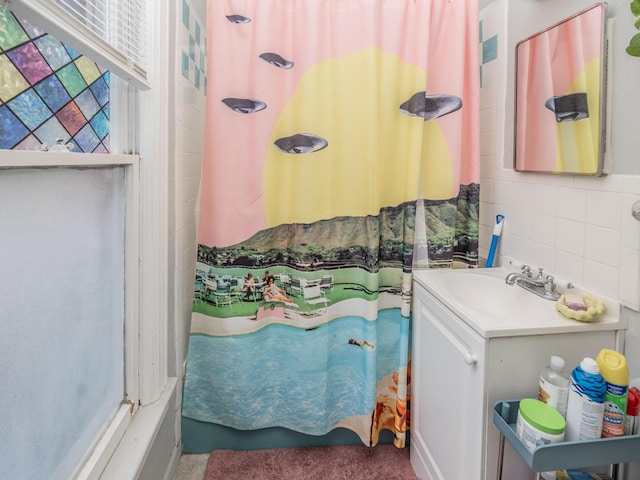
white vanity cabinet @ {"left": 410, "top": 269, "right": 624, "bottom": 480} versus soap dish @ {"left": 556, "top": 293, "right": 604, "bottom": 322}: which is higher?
soap dish @ {"left": 556, "top": 293, "right": 604, "bottom": 322}

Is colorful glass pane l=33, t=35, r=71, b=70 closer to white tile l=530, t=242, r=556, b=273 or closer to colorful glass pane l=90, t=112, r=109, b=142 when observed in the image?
colorful glass pane l=90, t=112, r=109, b=142

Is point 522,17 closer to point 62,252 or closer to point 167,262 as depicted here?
point 167,262

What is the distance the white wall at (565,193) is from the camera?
1.15 meters

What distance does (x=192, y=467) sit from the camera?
172 centimetres

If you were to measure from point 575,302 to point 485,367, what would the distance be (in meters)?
0.35

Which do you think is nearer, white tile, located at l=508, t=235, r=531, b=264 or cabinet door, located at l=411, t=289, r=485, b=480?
cabinet door, located at l=411, t=289, r=485, b=480

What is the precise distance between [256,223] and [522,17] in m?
1.34

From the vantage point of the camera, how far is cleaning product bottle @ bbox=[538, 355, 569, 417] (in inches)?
41.4

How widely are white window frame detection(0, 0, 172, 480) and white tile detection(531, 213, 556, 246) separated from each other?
4.51 feet

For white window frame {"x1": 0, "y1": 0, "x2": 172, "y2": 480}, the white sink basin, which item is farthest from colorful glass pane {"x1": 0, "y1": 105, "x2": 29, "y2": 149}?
the white sink basin

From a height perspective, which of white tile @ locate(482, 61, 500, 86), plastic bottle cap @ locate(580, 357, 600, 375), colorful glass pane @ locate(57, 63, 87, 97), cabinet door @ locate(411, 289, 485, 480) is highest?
white tile @ locate(482, 61, 500, 86)

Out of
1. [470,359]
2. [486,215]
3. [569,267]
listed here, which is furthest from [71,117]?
[486,215]

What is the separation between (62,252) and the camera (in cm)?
95

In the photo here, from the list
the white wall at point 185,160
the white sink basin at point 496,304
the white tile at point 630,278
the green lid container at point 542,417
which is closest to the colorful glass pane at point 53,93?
the white wall at point 185,160
